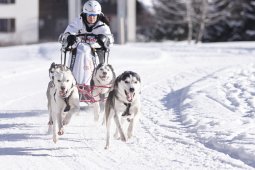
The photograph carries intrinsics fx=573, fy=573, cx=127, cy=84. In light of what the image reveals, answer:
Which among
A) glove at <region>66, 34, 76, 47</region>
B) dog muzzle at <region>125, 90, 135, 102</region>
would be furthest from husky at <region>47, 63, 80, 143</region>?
glove at <region>66, 34, 76, 47</region>

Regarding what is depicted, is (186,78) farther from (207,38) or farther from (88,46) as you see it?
(207,38)

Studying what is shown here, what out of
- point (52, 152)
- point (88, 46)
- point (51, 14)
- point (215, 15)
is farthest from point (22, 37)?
point (52, 152)

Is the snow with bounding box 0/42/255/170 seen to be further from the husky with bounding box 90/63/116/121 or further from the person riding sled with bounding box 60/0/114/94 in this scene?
the person riding sled with bounding box 60/0/114/94

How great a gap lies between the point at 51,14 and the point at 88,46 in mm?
26148

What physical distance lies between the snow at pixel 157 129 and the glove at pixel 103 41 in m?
1.14

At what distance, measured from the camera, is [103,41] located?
28.6 ft

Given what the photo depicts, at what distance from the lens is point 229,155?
239 inches

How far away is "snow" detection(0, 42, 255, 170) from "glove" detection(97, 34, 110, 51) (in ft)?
3.73

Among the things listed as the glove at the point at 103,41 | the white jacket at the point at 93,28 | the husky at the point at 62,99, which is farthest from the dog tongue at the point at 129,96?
the white jacket at the point at 93,28

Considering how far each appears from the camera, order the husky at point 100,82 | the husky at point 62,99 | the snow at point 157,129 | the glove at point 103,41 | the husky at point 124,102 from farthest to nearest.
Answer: the glove at point 103,41 → the husky at point 100,82 → the husky at point 62,99 → the husky at point 124,102 → the snow at point 157,129

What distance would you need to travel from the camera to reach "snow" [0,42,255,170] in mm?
5941

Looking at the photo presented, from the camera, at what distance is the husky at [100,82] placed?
819 centimetres

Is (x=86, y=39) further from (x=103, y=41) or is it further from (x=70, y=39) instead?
(x=70, y=39)

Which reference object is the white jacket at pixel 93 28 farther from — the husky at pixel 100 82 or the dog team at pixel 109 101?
the dog team at pixel 109 101
